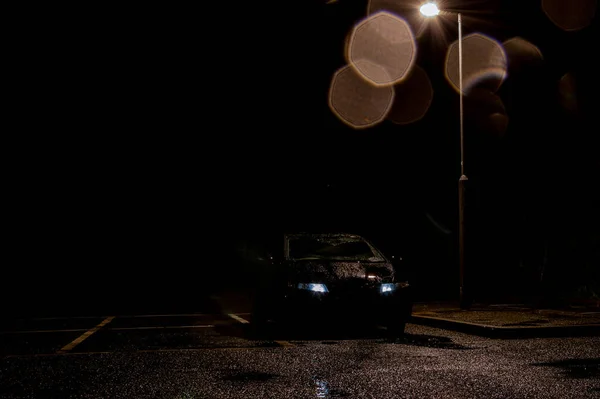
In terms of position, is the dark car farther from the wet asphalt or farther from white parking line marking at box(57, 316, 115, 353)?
white parking line marking at box(57, 316, 115, 353)

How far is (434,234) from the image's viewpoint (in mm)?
30797

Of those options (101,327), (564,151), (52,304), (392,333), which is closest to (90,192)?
(52,304)

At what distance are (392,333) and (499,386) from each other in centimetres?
418

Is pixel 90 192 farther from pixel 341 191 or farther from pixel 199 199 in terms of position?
pixel 341 191

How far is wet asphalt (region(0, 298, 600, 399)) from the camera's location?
593 cm

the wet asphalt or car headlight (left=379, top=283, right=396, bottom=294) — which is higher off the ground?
car headlight (left=379, top=283, right=396, bottom=294)

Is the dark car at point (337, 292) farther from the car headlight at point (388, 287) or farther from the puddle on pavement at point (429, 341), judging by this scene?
the puddle on pavement at point (429, 341)

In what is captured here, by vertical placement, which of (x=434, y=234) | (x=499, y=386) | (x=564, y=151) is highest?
(x=564, y=151)

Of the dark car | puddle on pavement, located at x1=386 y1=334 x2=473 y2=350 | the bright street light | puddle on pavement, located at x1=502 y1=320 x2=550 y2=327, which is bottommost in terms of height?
puddle on pavement, located at x1=386 y1=334 x2=473 y2=350

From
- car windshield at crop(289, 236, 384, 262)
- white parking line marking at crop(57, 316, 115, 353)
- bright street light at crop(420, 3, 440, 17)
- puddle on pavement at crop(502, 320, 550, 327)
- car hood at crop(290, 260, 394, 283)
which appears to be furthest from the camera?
bright street light at crop(420, 3, 440, 17)

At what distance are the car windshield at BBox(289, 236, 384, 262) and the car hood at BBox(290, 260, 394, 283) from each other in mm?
716

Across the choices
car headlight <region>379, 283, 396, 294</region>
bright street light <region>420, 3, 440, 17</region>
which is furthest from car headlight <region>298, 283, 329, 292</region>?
bright street light <region>420, 3, 440, 17</region>

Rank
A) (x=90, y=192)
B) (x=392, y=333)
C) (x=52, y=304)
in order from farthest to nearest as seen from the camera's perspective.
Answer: (x=90, y=192) → (x=52, y=304) → (x=392, y=333)

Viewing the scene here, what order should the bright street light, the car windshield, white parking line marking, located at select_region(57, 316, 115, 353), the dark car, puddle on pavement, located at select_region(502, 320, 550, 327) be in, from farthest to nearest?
the bright street light → the car windshield → puddle on pavement, located at select_region(502, 320, 550, 327) → the dark car → white parking line marking, located at select_region(57, 316, 115, 353)
